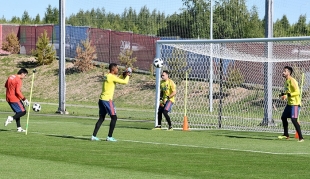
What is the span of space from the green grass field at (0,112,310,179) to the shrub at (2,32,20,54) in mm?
42248

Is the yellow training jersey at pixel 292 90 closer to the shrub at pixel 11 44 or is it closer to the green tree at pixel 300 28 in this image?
the green tree at pixel 300 28

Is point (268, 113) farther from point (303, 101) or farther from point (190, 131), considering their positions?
point (190, 131)

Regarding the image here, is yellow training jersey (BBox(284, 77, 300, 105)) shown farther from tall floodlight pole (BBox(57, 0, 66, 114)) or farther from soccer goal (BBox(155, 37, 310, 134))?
tall floodlight pole (BBox(57, 0, 66, 114))

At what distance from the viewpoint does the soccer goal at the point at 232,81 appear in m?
30.0

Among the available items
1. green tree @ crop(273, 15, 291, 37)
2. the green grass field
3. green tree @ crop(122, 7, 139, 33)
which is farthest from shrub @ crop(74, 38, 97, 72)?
the green grass field

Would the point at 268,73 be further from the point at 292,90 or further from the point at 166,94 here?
the point at 292,90

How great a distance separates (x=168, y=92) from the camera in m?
28.0

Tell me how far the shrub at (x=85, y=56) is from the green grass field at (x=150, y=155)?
32118 millimetres

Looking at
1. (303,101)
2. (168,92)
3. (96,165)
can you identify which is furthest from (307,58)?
(96,165)

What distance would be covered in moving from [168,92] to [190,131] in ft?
5.33

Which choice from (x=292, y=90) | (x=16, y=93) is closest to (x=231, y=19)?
(x=292, y=90)

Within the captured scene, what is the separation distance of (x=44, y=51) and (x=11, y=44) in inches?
252

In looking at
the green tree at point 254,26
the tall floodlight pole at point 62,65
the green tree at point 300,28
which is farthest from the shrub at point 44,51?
the green tree at point 300,28

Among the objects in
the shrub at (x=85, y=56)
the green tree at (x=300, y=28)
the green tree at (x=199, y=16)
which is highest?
the green tree at (x=199, y=16)
